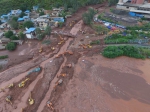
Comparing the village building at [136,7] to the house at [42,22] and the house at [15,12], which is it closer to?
the house at [42,22]

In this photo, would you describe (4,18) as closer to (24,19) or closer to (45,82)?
(24,19)

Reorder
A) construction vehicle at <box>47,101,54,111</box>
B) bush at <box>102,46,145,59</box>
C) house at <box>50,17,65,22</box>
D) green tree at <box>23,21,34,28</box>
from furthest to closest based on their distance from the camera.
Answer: house at <box>50,17,65,22</box> < green tree at <box>23,21,34,28</box> < bush at <box>102,46,145,59</box> < construction vehicle at <box>47,101,54,111</box>

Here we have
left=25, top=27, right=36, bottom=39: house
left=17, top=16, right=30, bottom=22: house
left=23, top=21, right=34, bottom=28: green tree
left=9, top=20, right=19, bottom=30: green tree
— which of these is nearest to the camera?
left=25, top=27, right=36, bottom=39: house

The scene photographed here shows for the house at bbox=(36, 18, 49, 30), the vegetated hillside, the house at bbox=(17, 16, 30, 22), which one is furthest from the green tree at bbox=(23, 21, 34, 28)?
the vegetated hillside

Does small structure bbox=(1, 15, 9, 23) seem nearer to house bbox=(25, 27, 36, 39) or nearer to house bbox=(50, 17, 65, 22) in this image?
house bbox=(25, 27, 36, 39)

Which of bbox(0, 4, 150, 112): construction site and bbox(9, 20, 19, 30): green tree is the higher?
bbox(9, 20, 19, 30): green tree

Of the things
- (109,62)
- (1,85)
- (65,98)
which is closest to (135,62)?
(109,62)

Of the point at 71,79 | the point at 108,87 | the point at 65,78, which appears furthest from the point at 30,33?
the point at 108,87
